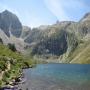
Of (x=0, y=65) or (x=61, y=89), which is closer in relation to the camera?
(x=61, y=89)

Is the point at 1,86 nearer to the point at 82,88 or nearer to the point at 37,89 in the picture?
the point at 37,89

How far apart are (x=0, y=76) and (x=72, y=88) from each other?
A: 2471cm

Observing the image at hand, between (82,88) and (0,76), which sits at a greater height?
(0,76)

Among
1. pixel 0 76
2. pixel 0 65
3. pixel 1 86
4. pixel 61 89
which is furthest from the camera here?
pixel 0 65

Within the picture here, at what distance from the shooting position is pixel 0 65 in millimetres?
106000

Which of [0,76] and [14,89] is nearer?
[14,89]

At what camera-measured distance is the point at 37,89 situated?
81.3m

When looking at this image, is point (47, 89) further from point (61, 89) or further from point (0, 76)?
point (0, 76)

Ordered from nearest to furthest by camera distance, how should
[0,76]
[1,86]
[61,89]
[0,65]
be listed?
[1,86]
[61,89]
[0,76]
[0,65]

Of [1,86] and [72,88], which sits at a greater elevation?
[1,86]

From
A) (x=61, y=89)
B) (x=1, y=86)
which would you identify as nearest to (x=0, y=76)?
(x=1, y=86)

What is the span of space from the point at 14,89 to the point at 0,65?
3403cm

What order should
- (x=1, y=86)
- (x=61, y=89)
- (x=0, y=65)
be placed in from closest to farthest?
1. (x=1, y=86)
2. (x=61, y=89)
3. (x=0, y=65)

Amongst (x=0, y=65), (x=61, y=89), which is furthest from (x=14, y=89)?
(x=0, y=65)
